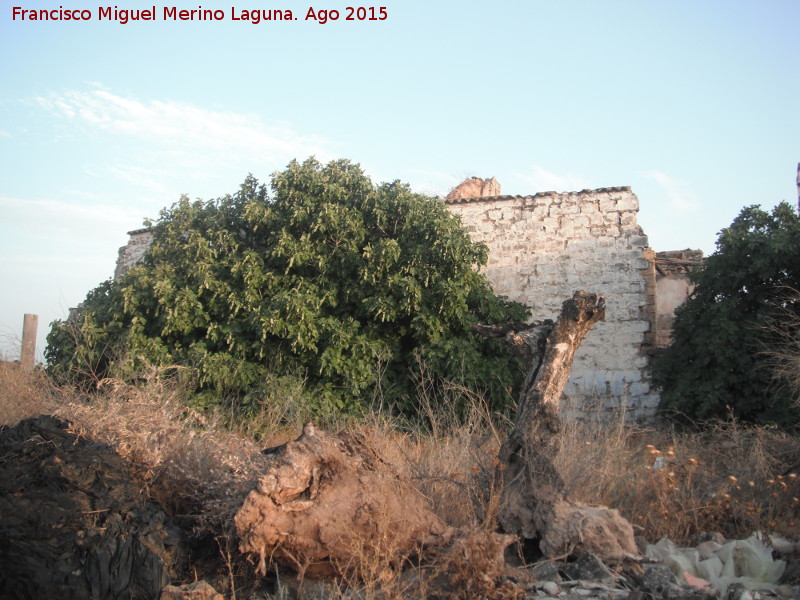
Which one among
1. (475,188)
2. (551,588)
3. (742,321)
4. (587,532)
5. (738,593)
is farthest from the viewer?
(475,188)

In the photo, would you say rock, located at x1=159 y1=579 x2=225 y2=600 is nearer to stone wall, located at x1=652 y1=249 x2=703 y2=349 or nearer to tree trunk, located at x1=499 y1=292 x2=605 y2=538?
tree trunk, located at x1=499 y1=292 x2=605 y2=538

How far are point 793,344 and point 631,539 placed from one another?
536 cm

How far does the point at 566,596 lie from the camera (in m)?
3.95

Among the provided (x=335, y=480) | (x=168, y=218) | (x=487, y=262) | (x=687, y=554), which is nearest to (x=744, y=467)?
(x=687, y=554)

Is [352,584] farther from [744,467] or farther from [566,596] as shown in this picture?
[744,467]

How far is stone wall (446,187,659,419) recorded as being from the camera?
10.8 metres

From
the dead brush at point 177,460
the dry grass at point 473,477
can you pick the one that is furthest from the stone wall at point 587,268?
the dead brush at point 177,460

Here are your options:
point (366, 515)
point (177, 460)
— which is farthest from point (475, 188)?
point (366, 515)

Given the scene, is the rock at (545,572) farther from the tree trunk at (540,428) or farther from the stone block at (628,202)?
the stone block at (628,202)

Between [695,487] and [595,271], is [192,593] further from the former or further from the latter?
[595,271]

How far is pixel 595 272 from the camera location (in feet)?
36.7

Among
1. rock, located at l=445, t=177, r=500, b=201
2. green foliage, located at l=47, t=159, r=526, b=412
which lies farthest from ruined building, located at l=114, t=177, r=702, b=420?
rock, located at l=445, t=177, r=500, b=201

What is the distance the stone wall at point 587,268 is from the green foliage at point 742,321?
3.63ft

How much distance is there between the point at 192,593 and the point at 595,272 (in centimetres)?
887
